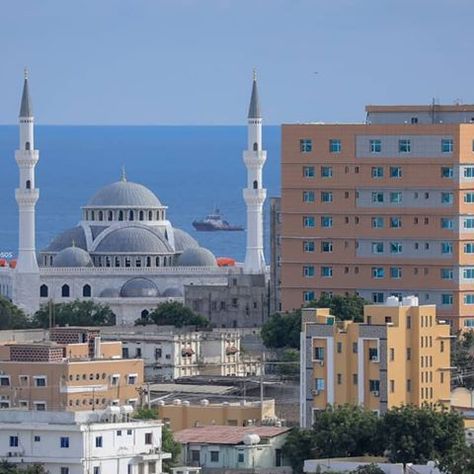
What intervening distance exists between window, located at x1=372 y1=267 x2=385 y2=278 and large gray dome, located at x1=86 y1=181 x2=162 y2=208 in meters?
38.7

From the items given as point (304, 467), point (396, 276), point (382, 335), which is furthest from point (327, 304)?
point (304, 467)

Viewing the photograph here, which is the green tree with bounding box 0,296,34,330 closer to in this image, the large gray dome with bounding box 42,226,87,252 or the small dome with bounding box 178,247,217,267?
the small dome with bounding box 178,247,217,267

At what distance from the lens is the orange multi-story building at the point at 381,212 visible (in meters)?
92.8

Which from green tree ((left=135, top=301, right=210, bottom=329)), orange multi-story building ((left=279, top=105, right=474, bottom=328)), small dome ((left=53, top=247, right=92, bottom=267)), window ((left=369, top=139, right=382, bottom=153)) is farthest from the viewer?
small dome ((left=53, top=247, right=92, bottom=267))

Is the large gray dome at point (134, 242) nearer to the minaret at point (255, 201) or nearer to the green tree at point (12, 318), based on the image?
the minaret at point (255, 201)

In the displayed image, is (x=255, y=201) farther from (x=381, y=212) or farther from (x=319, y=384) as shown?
(x=319, y=384)

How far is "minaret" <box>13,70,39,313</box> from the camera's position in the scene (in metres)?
123

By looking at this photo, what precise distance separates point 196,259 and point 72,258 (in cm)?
411

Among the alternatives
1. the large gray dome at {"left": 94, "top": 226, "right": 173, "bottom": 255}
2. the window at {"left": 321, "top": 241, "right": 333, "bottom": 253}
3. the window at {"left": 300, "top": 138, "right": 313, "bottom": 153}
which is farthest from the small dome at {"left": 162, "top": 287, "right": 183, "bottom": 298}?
the window at {"left": 300, "top": 138, "right": 313, "bottom": 153}

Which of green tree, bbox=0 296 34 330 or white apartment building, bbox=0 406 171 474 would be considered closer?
white apartment building, bbox=0 406 171 474

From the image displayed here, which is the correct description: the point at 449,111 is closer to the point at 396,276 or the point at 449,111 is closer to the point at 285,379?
the point at 396,276

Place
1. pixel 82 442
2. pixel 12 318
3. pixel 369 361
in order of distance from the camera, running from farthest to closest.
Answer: pixel 12 318 → pixel 369 361 → pixel 82 442

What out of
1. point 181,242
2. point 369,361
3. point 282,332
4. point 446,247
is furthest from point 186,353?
point 181,242

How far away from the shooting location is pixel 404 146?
305 ft
